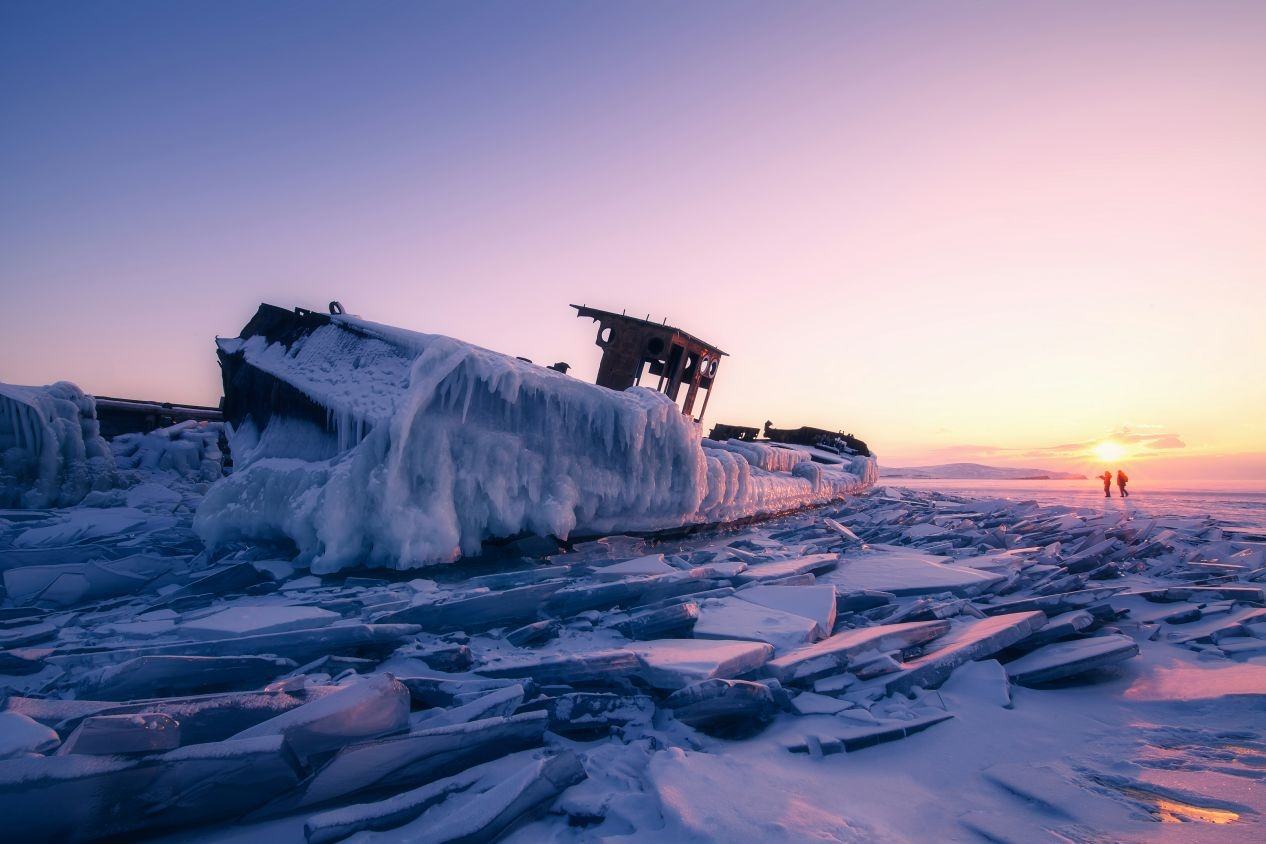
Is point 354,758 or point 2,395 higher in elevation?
point 2,395

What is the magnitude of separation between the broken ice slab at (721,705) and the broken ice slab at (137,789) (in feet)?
4.29

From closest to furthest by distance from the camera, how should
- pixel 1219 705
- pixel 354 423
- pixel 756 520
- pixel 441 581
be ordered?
1. pixel 1219 705
2. pixel 441 581
3. pixel 354 423
4. pixel 756 520

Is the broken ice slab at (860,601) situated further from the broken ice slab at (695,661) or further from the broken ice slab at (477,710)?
the broken ice slab at (477,710)

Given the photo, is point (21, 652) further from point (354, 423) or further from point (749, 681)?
point (749, 681)

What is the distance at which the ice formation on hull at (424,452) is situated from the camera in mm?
4336

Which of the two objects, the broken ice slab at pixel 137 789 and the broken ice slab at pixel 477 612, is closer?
the broken ice slab at pixel 137 789

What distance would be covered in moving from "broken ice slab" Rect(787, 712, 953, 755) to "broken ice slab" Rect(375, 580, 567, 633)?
1.89 metres

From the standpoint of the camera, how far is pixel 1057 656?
2.59 m

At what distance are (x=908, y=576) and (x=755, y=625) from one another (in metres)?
2.13

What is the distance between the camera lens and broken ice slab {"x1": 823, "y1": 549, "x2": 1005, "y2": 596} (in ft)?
13.3

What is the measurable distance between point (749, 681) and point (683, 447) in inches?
169

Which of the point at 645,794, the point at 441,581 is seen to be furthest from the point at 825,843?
the point at 441,581

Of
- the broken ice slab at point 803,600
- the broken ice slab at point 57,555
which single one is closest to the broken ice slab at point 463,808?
the broken ice slab at point 803,600

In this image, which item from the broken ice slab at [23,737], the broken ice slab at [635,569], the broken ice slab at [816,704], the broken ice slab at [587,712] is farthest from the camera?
the broken ice slab at [635,569]
